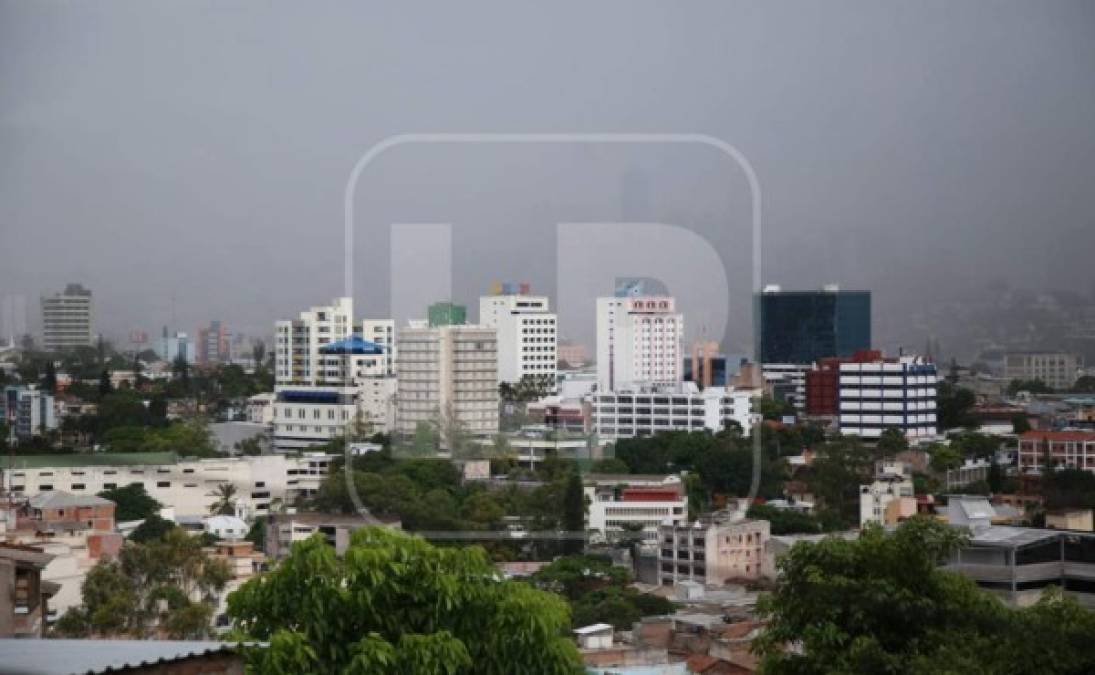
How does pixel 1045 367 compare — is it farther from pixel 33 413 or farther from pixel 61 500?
pixel 33 413

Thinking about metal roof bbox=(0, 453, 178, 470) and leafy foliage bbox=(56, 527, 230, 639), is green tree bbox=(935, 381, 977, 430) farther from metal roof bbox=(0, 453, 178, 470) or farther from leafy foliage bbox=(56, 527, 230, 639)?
leafy foliage bbox=(56, 527, 230, 639)

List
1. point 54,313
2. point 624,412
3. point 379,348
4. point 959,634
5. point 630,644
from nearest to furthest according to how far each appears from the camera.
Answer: point 959,634 → point 630,644 → point 624,412 → point 379,348 → point 54,313

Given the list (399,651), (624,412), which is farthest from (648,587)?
(399,651)

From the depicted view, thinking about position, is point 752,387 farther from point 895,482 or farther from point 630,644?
point 630,644

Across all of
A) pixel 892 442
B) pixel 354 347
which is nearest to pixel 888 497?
pixel 892 442

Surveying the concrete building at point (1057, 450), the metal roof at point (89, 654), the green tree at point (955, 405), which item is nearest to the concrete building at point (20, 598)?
the metal roof at point (89, 654)
